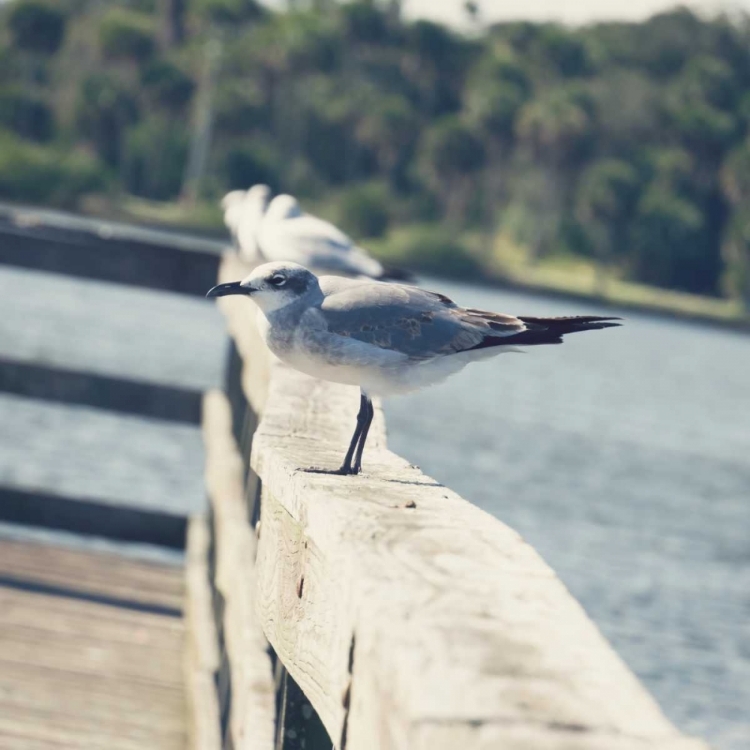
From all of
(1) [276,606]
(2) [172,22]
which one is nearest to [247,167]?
(2) [172,22]

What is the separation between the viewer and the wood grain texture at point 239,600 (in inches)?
109

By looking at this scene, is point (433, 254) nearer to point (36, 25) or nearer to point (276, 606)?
point (36, 25)

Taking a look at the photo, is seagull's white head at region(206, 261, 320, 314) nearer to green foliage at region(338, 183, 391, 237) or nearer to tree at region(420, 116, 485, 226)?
green foliage at region(338, 183, 391, 237)

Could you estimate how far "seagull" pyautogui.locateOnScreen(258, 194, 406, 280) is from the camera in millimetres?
6793

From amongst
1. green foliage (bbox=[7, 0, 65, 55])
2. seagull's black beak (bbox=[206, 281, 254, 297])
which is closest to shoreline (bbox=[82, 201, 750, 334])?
green foliage (bbox=[7, 0, 65, 55])

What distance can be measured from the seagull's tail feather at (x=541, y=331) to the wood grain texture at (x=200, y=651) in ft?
4.23

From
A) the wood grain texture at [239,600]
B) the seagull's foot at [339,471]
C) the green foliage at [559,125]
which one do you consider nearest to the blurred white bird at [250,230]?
the wood grain texture at [239,600]

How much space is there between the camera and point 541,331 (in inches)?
117

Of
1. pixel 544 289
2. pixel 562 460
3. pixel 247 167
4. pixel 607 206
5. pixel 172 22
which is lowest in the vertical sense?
pixel 544 289

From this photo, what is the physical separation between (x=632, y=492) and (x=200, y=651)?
2500 centimetres

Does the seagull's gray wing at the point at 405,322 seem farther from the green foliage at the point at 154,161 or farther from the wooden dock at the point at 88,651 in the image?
the green foliage at the point at 154,161

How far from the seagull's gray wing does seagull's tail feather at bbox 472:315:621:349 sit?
0.01 m

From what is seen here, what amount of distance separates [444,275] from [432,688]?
9223cm

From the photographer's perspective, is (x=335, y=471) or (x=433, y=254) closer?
(x=335, y=471)
